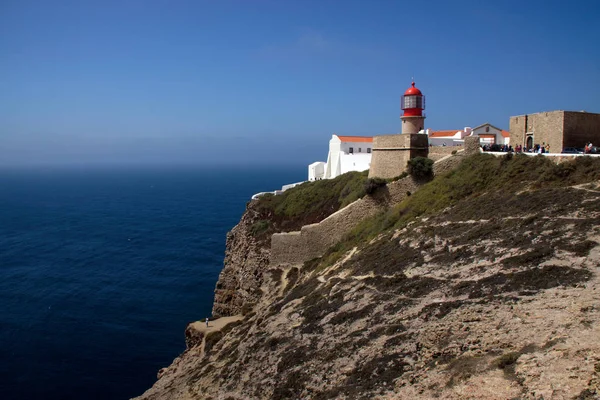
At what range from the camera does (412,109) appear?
29609 mm

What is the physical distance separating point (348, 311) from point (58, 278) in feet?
132

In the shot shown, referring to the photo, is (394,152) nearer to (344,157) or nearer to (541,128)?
(541,128)

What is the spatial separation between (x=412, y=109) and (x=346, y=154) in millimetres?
11612

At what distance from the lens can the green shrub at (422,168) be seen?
25.2 metres

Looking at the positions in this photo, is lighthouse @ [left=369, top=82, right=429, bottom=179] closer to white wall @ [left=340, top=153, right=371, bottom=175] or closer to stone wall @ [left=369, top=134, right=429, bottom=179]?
stone wall @ [left=369, top=134, right=429, bottom=179]

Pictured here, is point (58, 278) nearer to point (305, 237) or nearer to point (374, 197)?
point (305, 237)

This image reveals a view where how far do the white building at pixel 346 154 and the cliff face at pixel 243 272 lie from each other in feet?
31.9

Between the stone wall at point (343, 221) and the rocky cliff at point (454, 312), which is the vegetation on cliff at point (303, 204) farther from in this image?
the rocky cliff at point (454, 312)

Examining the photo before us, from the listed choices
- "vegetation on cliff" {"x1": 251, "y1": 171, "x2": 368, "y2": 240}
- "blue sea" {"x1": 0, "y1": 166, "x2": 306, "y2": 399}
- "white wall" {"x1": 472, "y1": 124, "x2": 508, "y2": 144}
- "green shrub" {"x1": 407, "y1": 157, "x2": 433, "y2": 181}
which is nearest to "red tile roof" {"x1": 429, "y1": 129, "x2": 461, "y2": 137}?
"white wall" {"x1": 472, "y1": 124, "x2": 508, "y2": 144}

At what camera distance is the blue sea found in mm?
27922

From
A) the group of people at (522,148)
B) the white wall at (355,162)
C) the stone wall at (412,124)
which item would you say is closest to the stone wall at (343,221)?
the group of people at (522,148)

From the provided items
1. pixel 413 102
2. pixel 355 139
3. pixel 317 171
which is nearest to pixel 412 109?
pixel 413 102

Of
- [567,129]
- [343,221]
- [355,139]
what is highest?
[355,139]

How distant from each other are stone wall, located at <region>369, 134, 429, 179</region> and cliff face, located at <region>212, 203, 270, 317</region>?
8.85 metres
